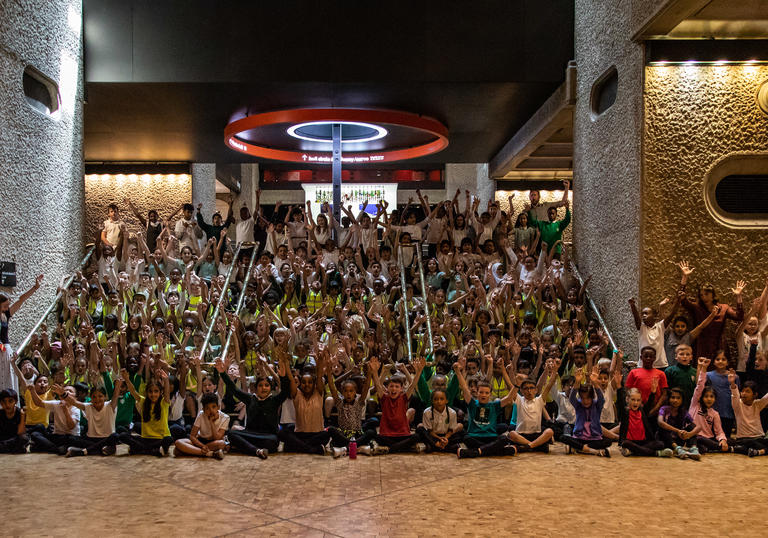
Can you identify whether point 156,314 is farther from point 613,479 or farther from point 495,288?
point 613,479

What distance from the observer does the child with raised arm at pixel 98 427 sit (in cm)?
796

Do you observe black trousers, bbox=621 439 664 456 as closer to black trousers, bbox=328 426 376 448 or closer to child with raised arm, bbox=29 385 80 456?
black trousers, bbox=328 426 376 448

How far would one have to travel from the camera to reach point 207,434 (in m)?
7.93

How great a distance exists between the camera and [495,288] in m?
10.9

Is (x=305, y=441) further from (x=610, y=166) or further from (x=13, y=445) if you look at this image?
(x=610, y=166)

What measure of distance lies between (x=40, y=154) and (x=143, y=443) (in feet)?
18.1

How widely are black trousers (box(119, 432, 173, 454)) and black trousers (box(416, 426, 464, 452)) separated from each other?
2777 millimetres

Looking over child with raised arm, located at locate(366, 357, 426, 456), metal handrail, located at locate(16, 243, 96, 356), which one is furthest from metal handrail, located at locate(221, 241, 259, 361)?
metal handrail, located at locate(16, 243, 96, 356)

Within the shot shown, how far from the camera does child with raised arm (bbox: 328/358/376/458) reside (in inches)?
322

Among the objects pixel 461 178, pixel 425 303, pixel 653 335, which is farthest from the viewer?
pixel 461 178

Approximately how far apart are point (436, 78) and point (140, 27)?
5.09 metres

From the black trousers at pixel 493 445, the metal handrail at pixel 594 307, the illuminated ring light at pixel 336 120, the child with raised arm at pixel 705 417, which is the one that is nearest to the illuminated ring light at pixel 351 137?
the illuminated ring light at pixel 336 120

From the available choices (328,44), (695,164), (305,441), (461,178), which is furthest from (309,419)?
(461,178)

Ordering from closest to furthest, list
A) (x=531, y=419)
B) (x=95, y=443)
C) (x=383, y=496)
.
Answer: (x=383, y=496) < (x=95, y=443) < (x=531, y=419)
